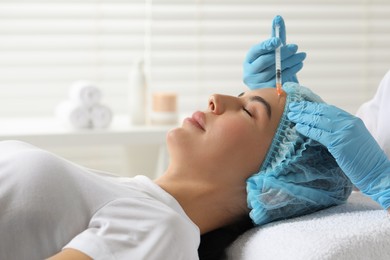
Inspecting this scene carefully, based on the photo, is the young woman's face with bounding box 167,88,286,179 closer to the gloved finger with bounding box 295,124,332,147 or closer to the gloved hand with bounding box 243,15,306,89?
the gloved finger with bounding box 295,124,332,147

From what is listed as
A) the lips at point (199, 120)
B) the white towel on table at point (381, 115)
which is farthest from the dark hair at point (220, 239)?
the white towel on table at point (381, 115)

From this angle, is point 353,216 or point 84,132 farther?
point 84,132

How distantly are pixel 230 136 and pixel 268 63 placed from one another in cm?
41

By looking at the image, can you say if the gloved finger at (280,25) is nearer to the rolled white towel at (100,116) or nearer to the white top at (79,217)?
the white top at (79,217)

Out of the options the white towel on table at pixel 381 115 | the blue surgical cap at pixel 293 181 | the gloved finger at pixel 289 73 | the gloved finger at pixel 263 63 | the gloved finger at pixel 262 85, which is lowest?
the blue surgical cap at pixel 293 181

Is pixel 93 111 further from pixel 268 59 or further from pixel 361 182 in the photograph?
pixel 361 182

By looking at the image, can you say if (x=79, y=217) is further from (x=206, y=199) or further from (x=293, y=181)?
(x=293, y=181)

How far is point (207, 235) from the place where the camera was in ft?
5.58

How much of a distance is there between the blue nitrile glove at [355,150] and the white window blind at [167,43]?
175 cm

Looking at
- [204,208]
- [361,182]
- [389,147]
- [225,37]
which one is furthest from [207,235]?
[225,37]

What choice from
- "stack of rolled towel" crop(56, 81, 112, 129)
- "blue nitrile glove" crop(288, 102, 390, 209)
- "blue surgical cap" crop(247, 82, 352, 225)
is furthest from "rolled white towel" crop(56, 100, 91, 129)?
"blue nitrile glove" crop(288, 102, 390, 209)

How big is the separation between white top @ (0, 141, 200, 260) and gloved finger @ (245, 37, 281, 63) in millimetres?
583

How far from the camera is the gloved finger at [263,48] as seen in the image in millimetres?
1923

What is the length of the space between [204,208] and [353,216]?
0.34m
